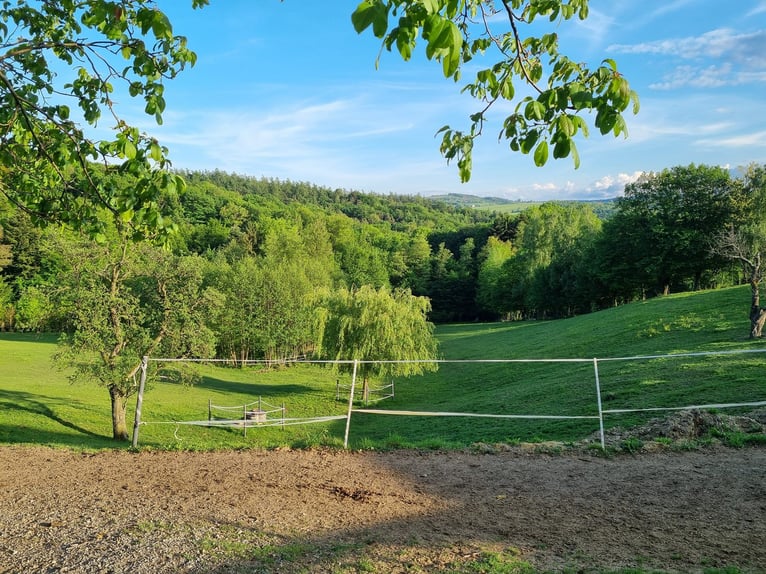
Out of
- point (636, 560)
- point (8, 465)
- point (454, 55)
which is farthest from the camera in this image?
point (8, 465)

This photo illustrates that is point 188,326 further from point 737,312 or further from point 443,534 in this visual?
point 737,312

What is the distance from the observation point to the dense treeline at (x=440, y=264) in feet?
128

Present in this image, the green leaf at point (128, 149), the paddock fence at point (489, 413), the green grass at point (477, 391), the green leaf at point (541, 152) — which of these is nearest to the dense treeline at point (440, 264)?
the green grass at point (477, 391)

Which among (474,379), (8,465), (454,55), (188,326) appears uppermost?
(454,55)

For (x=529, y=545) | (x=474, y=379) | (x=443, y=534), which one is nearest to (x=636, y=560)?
(x=529, y=545)

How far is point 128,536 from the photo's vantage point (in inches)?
167

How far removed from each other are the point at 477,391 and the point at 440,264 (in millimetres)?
58407

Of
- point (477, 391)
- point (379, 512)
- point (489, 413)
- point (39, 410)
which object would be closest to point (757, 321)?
point (489, 413)

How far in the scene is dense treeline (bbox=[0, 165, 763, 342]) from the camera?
1537 inches

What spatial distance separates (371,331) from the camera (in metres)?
25.1

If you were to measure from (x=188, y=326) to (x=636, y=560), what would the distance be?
1598 cm

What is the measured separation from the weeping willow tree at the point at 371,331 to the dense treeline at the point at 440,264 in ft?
10.1

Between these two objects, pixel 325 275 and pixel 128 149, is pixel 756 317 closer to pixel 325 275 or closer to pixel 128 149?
pixel 128 149

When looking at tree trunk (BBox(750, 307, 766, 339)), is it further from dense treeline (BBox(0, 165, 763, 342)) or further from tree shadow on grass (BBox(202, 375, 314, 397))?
tree shadow on grass (BBox(202, 375, 314, 397))
